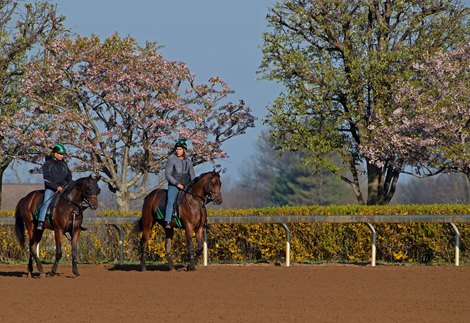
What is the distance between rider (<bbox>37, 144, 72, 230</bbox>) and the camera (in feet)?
62.5

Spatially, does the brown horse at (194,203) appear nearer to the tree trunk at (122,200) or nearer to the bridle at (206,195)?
the bridle at (206,195)

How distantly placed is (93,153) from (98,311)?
83.7 ft

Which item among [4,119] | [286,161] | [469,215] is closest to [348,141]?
[4,119]

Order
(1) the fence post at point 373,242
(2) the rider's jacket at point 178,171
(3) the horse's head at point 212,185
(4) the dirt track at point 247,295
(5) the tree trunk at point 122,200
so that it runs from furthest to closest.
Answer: (5) the tree trunk at point 122,200
(1) the fence post at point 373,242
(2) the rider's jacket at point 178,171
(3) the horse's head at point 212,185
(4) the dirt track at point 247,295

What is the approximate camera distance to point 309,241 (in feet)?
76.6

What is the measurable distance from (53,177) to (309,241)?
6.49 meters

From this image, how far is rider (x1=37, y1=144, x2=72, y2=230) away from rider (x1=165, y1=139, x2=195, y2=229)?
6.19 ft

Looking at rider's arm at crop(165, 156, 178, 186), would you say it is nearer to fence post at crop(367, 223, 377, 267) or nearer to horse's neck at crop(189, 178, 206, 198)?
horse's neck at crop(189, 178, 206, 198)

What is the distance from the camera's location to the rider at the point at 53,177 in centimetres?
1906

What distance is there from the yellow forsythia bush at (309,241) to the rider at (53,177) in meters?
2.46

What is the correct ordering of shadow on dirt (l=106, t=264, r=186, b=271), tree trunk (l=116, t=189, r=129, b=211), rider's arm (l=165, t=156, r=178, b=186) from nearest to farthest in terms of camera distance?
rider's arm (l=165, t=156, r=178, b=186) → shadow on dirt (l=106, t=264, r=186, b=271) → tree trunk (l=116, t=189, r=129, b=211)

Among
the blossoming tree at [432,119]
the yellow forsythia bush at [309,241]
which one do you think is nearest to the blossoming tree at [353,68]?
the blossoming tree at [432,119]

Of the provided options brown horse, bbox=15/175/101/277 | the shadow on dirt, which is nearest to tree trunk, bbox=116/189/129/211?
the shadow on dirt

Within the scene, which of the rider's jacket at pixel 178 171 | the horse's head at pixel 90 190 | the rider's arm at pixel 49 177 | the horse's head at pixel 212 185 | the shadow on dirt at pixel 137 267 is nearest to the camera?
the horse's head at pixel 90 190
